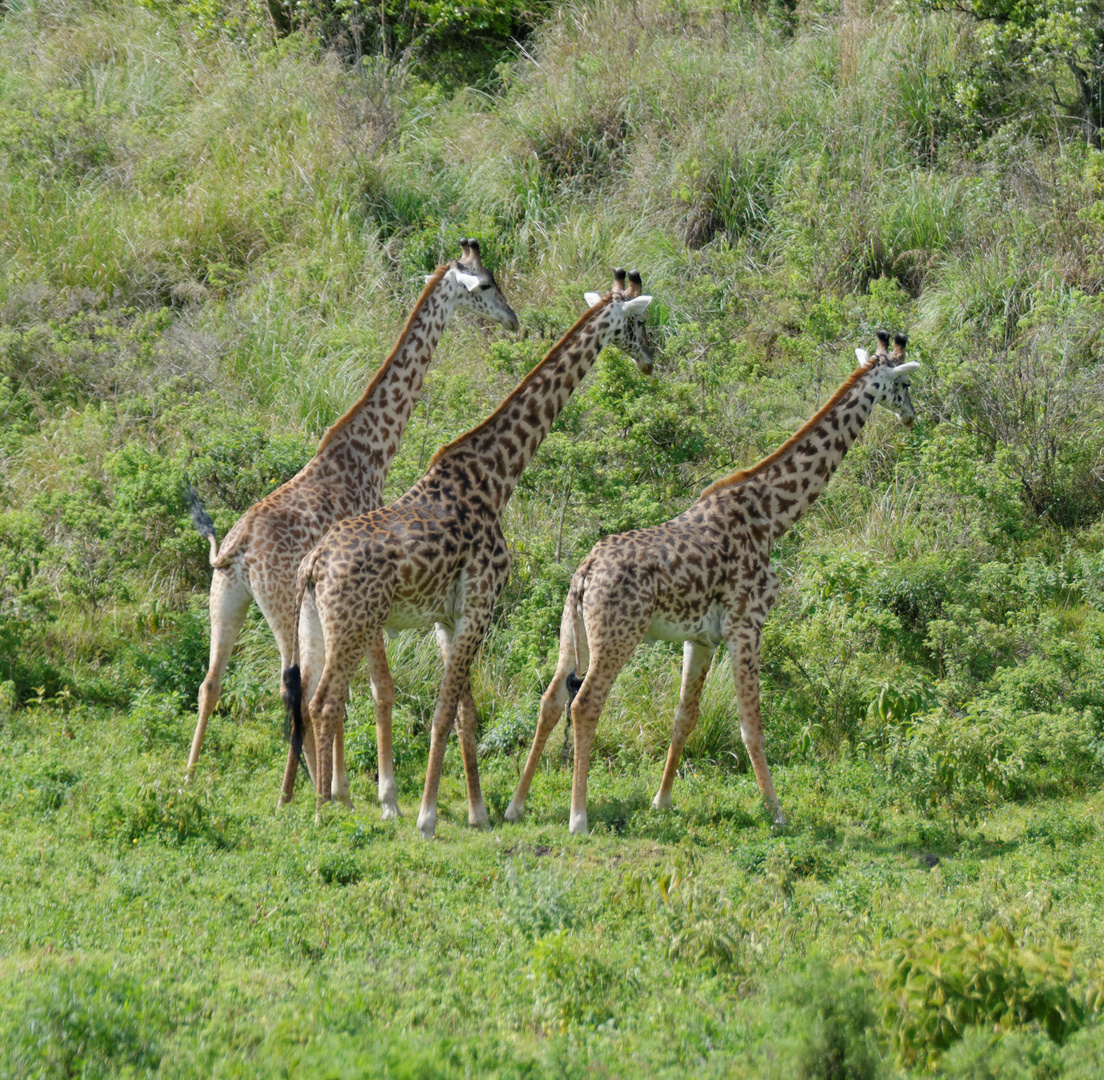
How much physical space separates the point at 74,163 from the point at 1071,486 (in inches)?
540

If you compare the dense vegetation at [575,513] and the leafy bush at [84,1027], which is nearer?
the leafy bush at [84,1027]

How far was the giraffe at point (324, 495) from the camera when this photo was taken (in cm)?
866

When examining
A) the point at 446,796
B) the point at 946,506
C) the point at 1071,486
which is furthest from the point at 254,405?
the point at 1071,486

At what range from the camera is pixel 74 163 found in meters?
17.7

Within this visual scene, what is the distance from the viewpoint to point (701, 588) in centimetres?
857

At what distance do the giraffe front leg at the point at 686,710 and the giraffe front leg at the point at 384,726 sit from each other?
182cm

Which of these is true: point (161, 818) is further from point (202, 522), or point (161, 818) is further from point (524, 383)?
point (524, 383)

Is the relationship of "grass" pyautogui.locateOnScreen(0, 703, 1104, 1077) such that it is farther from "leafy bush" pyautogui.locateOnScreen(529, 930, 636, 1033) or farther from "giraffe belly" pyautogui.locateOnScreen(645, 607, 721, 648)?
"giraffe belly" pyautogui.locateOnScreen(645, 607, 721, 648)

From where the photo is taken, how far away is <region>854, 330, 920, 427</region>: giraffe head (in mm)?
9500

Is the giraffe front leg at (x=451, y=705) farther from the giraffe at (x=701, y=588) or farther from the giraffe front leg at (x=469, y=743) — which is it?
the giraffe at (x=701, y=588)

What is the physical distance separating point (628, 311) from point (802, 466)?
1.76 meters

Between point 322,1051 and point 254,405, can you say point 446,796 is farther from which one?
point 254,405

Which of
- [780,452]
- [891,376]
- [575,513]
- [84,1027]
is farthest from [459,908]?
[575,513]

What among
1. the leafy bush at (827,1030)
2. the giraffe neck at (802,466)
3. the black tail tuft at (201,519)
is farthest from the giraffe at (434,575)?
the leafy bush at (827,1030)
